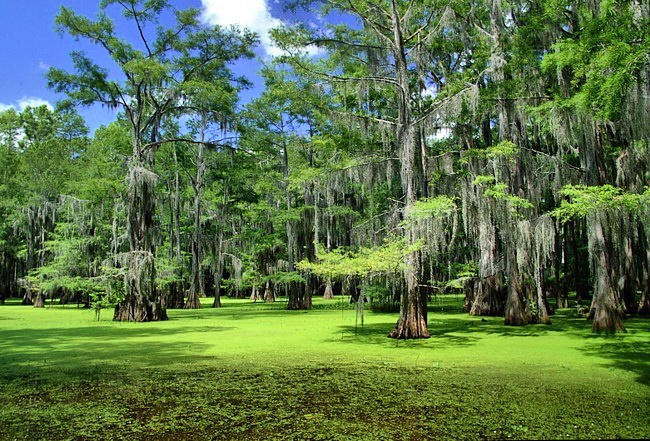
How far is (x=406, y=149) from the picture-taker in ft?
34.0

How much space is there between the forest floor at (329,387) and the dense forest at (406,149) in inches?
78.3

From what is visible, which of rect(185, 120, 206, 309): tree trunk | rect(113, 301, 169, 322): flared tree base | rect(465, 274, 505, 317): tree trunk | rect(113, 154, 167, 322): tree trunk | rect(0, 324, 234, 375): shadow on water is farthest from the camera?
rect(185, 120, 206, 309): tree trunk

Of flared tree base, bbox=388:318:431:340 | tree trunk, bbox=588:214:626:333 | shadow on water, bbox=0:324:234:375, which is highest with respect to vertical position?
tree trunk, bbox=588:214:626:333

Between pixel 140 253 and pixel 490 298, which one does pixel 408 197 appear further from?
pixel 140 253

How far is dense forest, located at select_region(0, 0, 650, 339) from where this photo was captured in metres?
9.66

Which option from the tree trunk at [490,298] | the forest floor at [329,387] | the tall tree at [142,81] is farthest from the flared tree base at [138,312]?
the tree trunk at [490,298]

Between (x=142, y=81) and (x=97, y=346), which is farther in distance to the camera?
(x=142, y=81)

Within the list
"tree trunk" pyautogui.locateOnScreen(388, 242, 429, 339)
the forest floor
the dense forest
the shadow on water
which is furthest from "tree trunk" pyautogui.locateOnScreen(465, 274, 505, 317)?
the shadow on water

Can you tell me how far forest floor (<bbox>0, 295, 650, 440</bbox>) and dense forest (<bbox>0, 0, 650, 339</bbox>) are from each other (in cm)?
199

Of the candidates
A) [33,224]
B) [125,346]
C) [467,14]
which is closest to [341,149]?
[467,14]

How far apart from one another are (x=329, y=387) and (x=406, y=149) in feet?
20.5

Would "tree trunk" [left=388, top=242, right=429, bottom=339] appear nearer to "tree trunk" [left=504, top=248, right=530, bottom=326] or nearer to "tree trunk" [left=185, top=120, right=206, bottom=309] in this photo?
"tree trunk" [left=504, top=248, right=530, bottom=326]

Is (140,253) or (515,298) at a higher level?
(140,253)

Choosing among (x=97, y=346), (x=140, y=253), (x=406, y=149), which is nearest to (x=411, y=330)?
(x=406, y=149)
